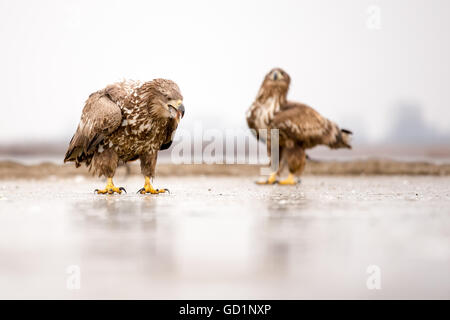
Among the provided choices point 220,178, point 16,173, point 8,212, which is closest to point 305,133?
point 220,178

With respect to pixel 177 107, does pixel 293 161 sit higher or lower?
lower

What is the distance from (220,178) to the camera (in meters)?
11.5

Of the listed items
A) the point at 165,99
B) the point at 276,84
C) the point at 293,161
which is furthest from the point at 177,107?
the point at 276,84

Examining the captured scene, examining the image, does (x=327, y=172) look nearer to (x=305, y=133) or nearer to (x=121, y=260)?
(x=305, y=133)

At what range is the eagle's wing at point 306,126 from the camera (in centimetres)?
965

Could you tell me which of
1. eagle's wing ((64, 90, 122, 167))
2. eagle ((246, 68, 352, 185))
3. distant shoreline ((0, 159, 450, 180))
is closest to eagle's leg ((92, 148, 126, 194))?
eagle's wing ((64, 90, 122, 167))

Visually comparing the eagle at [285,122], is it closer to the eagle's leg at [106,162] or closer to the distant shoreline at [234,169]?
the distant shoreline at [234,169]

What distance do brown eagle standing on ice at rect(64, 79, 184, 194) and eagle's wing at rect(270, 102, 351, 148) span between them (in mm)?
2762

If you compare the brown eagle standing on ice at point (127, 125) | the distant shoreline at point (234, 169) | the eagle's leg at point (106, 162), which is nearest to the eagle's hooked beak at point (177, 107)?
the brown eagle standing on ice at point (127, 125)

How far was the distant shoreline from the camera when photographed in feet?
39.1

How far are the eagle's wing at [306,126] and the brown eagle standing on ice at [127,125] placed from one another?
276 cm

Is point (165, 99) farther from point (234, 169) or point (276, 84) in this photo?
point (234, 169)

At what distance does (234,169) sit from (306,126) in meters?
3.30

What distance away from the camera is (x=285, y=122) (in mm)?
9633
